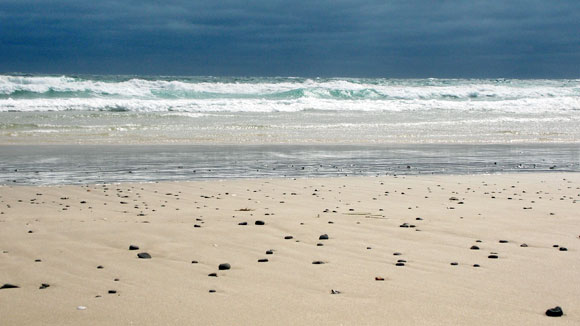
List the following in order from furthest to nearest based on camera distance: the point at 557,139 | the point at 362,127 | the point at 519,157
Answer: the point at 362,127, the point at 557,139, the point at 519,157

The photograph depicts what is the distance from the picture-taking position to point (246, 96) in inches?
1935

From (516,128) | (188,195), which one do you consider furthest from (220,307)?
(516,128)

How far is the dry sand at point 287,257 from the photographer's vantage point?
3.89 m

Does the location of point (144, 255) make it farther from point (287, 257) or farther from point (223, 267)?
point (287, 257)

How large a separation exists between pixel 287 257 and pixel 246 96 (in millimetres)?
44205

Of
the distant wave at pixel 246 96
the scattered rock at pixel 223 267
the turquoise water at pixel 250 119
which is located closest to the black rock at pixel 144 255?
the scattered rock at pixel 223 267

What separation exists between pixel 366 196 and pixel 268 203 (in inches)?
55.0

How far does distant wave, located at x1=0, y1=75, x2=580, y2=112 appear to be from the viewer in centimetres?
3556

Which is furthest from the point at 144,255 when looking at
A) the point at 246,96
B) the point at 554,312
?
the point at 246,96

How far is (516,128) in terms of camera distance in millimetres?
24094

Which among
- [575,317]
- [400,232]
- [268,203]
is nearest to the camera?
[575,317]

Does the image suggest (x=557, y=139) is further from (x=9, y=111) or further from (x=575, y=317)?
(x=9, y=111)

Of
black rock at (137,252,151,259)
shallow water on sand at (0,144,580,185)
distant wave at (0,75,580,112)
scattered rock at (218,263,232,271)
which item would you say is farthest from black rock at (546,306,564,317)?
distant wave at (0,75,580,112)

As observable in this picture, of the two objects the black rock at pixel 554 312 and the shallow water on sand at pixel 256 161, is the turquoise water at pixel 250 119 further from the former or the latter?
the black rock at pixel 554 312
